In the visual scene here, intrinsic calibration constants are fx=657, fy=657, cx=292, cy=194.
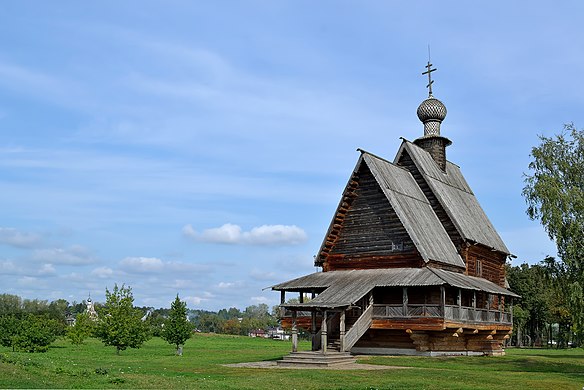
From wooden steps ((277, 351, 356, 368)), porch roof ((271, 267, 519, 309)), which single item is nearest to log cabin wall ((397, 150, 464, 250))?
porch roof ((271, 267, 519, 309))

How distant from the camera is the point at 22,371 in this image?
20.7 metres

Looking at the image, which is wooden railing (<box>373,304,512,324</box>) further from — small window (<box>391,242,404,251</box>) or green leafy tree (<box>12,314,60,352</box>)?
green leafy tree (<box>12,314,60,352</box>)

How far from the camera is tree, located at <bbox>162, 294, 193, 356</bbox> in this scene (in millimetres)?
41125

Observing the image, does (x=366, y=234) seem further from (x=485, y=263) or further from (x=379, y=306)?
(x=485, y=263)

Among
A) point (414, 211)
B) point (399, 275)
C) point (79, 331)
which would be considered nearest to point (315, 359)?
point (399, 275)

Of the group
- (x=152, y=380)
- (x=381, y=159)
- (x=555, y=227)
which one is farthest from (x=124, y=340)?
(x=555, y=227)

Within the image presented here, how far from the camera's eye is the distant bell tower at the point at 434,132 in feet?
161

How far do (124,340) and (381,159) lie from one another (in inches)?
788

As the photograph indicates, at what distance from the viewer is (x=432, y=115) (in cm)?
4922

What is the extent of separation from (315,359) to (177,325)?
14.3 m

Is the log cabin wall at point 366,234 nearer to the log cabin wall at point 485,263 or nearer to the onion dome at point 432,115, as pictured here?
the log cabin wall at point 485,263

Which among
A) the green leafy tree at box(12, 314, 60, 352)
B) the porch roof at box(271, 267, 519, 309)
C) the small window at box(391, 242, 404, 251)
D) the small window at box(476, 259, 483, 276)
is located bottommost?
the green leafy tree at box(12, 314, 60, 352)

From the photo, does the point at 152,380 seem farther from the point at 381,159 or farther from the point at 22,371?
the point at 381,159

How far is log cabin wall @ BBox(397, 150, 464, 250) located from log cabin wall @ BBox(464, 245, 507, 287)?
110 centimetres
